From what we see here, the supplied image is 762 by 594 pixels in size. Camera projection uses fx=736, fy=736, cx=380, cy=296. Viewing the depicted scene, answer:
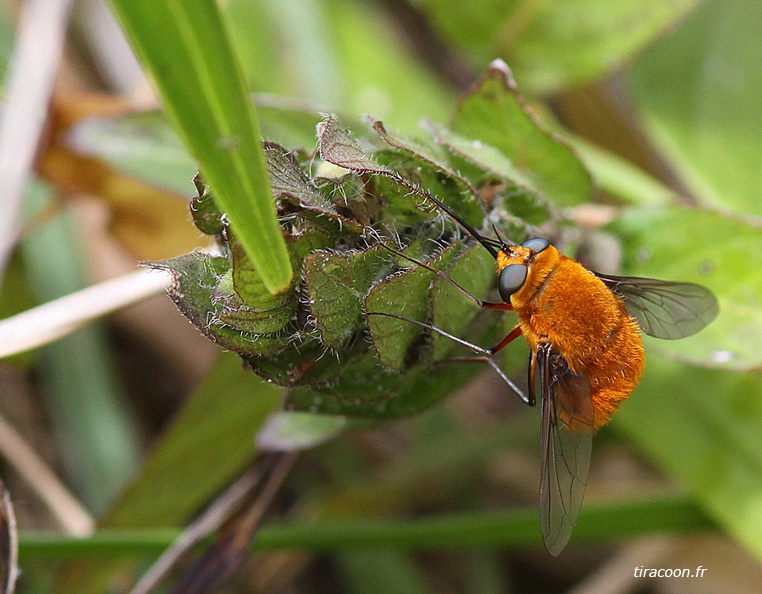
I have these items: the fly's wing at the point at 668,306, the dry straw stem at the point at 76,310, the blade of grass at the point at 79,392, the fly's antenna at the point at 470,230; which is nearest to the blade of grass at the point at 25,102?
the dry straw stem at the point at 76,310

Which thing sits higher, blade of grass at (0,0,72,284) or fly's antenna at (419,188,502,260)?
blade of grass at (0,0,72,284)

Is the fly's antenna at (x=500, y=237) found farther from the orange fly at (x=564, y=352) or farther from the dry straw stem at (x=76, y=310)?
the dry straw stem at (x=76, y=310)

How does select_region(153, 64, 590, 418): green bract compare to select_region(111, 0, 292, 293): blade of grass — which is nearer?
select_region(111, 0, 292, 293): blade of grass

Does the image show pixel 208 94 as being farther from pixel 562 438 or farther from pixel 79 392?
pixel 79 392

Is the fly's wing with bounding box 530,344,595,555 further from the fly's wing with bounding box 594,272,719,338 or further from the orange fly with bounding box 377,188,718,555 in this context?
the fly's wing with bounding box 594,272,719,338

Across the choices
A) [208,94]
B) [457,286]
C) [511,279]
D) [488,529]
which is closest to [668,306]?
[511,279]

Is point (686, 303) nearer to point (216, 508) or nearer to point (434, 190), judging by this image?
point (434, 190)

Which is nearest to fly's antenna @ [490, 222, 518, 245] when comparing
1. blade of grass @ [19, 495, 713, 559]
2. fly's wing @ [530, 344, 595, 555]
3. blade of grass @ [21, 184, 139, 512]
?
fly's wing @ [530, 344, 595, 555]

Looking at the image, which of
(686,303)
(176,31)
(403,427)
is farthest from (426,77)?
(176,31)
